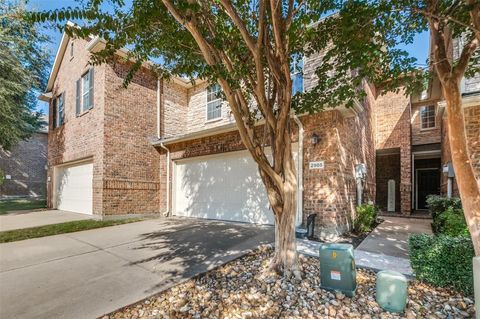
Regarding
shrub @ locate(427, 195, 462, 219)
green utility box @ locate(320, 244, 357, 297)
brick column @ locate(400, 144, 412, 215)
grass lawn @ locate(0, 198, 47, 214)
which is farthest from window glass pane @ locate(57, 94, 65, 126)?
brick column @ locate(400, 144, 412, 215)

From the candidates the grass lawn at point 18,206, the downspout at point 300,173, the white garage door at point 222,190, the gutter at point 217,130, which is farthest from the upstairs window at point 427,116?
the grass lawn at point 18,206

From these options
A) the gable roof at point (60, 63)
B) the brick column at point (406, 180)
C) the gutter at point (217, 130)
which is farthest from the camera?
the brick column at point (406, 180)

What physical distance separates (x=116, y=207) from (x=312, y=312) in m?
7.95

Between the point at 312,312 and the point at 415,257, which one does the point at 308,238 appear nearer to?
the point at 415,257

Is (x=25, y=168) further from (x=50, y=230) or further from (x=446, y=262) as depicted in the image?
(x=446, y=262)

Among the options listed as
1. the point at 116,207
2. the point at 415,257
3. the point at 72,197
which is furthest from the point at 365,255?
A: the point at 72,197

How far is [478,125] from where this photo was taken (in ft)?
19.0

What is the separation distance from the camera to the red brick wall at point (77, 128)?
885 centimetres

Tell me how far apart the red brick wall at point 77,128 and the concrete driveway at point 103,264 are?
3.04 m

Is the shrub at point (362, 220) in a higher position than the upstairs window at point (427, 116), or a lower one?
lower

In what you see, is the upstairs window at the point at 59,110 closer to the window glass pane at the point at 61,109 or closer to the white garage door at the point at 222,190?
the window glass pane at the point at 61,109

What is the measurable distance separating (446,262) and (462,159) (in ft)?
4.56

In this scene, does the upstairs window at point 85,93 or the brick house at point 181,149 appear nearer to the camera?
the brick house at point 181,149

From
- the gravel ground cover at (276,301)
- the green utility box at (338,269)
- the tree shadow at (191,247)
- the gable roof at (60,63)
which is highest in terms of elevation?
the gable roof at (60,63)
